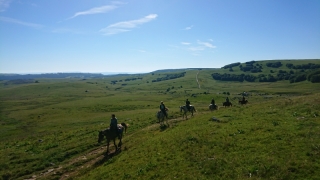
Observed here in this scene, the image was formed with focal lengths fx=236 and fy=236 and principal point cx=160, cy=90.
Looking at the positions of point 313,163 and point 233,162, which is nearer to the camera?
point 313,163

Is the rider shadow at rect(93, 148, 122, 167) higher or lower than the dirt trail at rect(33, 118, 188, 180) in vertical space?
higher

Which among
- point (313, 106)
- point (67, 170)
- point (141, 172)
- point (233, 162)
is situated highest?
point (313, 106)

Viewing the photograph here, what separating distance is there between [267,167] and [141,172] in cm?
908

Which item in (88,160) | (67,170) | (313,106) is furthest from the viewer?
(313,106)

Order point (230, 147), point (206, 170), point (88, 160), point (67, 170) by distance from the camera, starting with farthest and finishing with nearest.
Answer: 1. point (88, 160)
2. point (67, 170)
3. point (230, 147)
4. point (206, 170)

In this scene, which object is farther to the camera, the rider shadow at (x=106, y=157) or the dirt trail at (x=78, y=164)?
the rider shadow at (x=106, y=157)

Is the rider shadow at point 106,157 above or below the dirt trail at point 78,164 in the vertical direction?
above

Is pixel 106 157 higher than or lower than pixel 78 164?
higher

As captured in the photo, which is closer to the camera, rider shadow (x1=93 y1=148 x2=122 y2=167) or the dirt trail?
the dirt trail

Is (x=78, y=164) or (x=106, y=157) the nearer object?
(x=78, y=164)

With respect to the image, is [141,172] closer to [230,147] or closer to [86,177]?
[86,177]

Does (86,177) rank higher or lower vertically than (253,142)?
lower

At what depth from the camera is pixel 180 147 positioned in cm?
2200

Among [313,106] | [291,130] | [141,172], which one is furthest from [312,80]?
[141,172]
